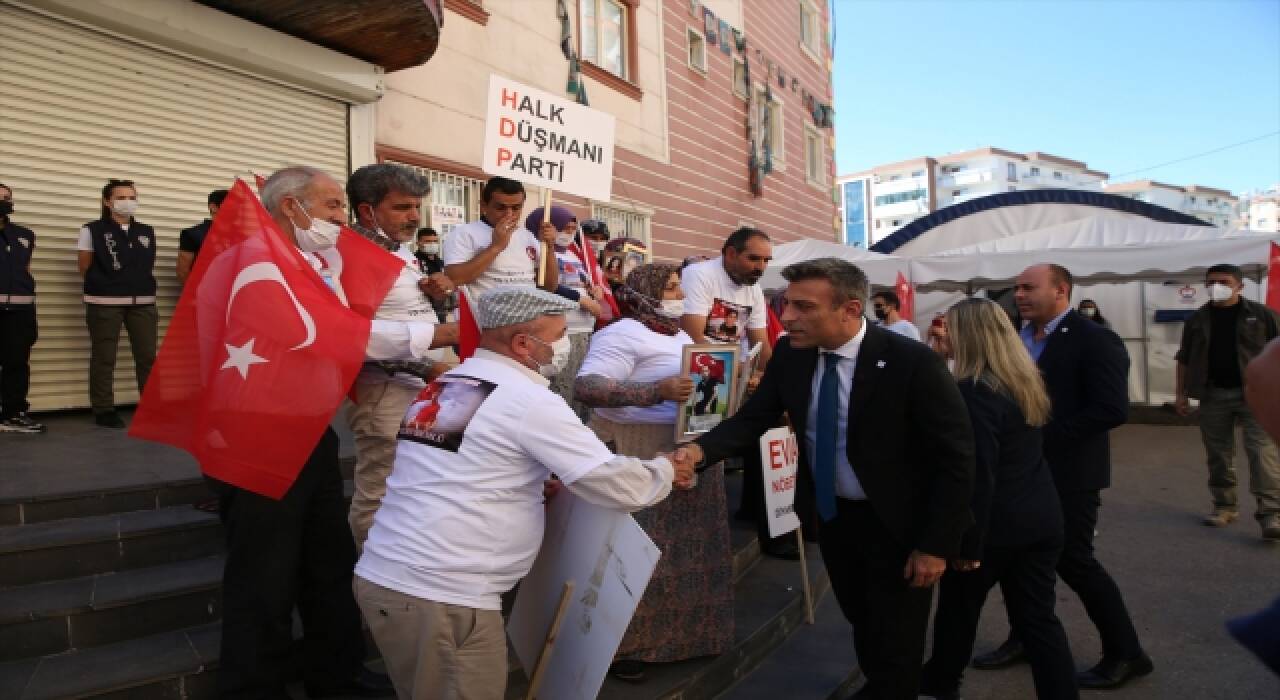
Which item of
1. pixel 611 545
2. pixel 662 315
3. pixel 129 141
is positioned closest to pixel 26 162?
pixel 129 141

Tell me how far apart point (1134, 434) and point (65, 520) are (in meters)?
13.8

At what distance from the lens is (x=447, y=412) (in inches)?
94.6

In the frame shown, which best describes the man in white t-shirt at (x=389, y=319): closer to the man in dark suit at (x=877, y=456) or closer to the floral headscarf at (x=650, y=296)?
the floral headscarf at (x=650, y=296)

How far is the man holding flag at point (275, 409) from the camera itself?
286cm

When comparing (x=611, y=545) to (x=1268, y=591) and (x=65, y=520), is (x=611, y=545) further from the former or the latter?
(x=1268, y=591)

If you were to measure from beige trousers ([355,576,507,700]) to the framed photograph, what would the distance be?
5.03 ft

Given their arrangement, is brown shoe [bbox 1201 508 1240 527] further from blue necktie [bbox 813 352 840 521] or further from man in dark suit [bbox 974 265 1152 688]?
blue necktie [bbox 813 352 840 521]

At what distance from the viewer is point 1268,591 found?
5.28 metres

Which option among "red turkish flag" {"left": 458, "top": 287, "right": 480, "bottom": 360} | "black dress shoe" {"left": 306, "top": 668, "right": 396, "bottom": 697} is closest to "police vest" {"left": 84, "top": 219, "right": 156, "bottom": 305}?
"red turkish flag" {"left": 458, "top": 287, "right": 480, "bottom": 360}

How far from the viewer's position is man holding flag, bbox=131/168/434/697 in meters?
2.86

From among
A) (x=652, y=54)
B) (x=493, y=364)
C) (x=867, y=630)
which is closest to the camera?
(x=493, y=364)

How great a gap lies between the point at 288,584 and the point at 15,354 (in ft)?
14.8

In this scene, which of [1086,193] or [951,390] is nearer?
[951,390]

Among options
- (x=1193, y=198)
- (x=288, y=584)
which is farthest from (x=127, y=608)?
(x=1193, y=198)
